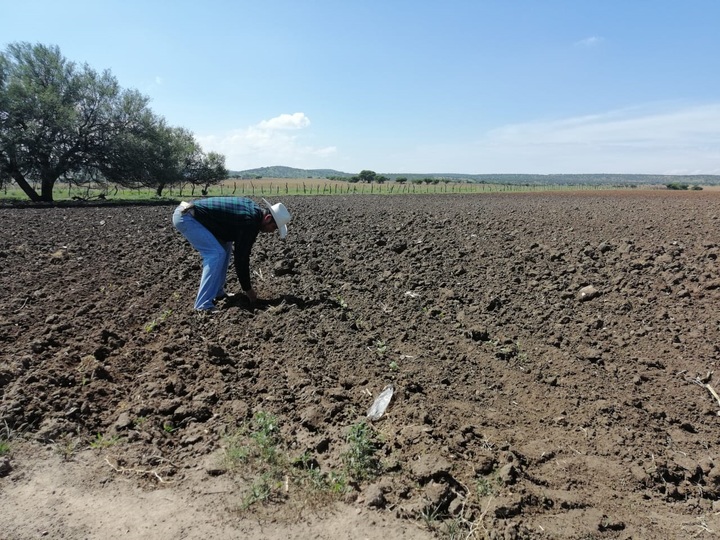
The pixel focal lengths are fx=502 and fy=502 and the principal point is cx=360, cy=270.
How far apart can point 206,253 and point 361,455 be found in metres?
3.88

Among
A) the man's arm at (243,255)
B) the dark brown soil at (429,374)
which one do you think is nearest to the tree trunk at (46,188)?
the dark brown soil at (429,374)

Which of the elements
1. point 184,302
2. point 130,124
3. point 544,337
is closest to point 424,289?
point 544,337

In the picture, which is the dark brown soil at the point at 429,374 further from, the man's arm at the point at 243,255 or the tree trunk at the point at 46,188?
the tree trunk at the point at 46,188

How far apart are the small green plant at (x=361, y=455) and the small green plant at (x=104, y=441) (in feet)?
5.80

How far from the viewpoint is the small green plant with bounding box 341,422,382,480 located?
3.31 m

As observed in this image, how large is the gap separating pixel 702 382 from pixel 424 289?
3569 millimetres

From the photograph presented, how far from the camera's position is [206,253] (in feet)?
21.0

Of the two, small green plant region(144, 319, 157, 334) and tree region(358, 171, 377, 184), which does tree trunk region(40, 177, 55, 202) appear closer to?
small green plant region(144, 319, 157, 334)

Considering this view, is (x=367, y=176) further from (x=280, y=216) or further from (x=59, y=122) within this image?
(x=280, y=216)

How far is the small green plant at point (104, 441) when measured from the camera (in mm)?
3754

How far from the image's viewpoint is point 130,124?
3120 cm

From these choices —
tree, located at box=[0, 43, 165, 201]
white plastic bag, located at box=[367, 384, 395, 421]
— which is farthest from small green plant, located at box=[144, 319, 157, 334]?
tree, located at box=[0, 43, 165, 201]

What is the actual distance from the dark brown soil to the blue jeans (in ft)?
0.82

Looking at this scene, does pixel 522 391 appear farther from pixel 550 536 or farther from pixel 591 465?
pixel 550 536
